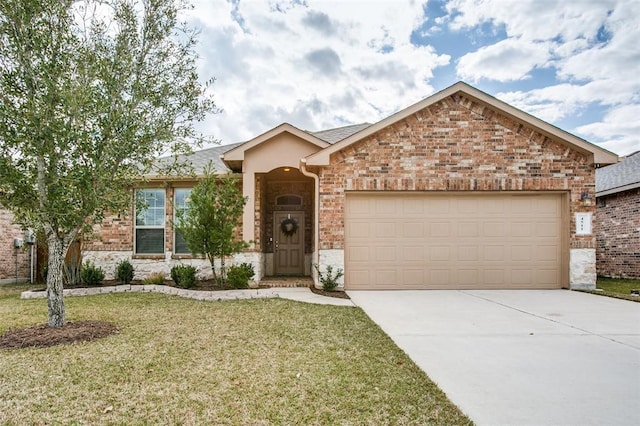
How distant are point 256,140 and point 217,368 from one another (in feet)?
22.3

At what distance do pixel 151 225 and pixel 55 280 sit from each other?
230 inches

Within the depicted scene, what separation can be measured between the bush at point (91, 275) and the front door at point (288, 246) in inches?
192

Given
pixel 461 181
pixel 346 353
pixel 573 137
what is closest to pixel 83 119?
pixel 346 353

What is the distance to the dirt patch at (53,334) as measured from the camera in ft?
17.0

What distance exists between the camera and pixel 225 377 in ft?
12.9

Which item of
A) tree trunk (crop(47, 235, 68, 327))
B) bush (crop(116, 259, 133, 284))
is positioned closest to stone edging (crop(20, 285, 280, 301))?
bush (crop(116, 259, 133, 284))

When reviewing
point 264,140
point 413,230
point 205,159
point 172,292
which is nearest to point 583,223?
point 413,230

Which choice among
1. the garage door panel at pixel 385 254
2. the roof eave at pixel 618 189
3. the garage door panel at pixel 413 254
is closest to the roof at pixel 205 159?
the garage door panel at pixel 385 254

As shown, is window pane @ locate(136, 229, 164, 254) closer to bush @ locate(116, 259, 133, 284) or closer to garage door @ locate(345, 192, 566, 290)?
bush @ locate(116, 259, 133, 284)

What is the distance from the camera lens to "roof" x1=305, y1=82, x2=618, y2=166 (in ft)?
31.0

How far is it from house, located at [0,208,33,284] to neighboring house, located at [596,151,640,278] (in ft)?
61.1

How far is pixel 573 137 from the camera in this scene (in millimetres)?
9484

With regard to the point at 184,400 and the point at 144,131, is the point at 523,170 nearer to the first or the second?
the point at 144,131

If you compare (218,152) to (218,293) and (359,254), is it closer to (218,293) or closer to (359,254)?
(218,293)
